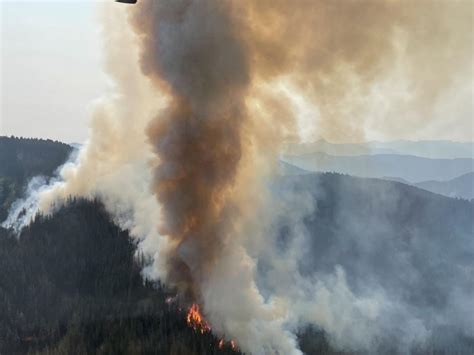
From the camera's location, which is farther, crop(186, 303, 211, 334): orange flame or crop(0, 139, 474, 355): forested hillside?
crop(0, 139, 474, 355): forested hillside

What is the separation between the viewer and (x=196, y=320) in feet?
377

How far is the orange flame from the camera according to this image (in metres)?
112

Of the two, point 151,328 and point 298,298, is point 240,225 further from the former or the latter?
point 298,298

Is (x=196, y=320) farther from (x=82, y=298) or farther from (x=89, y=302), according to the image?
(x=82, y=298)

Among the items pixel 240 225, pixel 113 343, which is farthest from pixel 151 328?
pixel 240 225

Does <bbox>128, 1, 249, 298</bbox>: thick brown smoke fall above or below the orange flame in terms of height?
above

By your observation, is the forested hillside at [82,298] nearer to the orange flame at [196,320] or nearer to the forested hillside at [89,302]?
the forested hillside at [89,302]

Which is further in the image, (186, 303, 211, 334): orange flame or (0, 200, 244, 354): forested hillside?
(186, 303, 211, 334): orange flame

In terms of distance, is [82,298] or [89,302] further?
[82,298]

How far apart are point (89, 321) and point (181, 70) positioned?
55647 mm

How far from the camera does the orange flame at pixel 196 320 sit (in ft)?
368

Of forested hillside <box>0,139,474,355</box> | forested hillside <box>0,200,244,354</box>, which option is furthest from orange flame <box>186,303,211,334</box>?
forested hillside <box>0,200,244,354</box>

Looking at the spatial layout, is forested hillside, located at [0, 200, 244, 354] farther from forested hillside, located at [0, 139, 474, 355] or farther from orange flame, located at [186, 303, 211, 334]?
orange flame, located at [186, 303, 211, 334]

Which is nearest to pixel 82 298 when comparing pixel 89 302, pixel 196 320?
pixel 89 302
